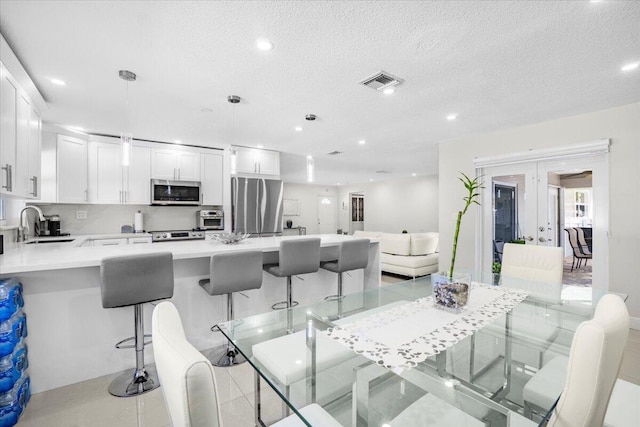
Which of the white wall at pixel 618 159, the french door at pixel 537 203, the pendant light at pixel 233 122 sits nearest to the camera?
the pendant light at pixel 233 122

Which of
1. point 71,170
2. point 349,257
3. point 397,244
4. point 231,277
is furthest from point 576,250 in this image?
point 71,170

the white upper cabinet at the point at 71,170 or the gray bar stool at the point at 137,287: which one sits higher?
the white upper cabinet at the point at 71,170

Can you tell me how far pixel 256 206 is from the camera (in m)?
5.08

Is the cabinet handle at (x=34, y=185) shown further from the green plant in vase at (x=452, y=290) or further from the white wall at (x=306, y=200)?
the white wall at (x=306, y=200)

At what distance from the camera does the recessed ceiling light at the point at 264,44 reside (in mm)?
1970

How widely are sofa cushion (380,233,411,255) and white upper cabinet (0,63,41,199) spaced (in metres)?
4.92

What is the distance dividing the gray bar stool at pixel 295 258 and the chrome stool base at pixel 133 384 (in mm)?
1217

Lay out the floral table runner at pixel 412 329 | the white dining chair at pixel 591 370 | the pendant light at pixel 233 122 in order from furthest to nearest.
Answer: the pendant light at pixel 233 122, the floral table runner at pixel 412 329, the white dining chair at pixel 591 370

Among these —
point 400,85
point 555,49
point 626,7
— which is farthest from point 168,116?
point 626,7

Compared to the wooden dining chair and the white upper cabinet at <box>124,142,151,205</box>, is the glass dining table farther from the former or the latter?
the white upper cabinet at <box>124,142,151,205</box>

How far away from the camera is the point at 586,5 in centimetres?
162

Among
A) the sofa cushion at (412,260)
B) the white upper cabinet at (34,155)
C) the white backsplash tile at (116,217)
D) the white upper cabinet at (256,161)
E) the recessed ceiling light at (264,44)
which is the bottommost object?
the sofa cushion at (412,260)

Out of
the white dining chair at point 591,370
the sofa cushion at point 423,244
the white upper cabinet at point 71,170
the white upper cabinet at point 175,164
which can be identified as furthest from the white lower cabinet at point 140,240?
the white dining chair at point 591,370

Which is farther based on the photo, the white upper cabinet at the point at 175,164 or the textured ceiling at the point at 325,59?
the white upper cabinet at the point at 175,164
